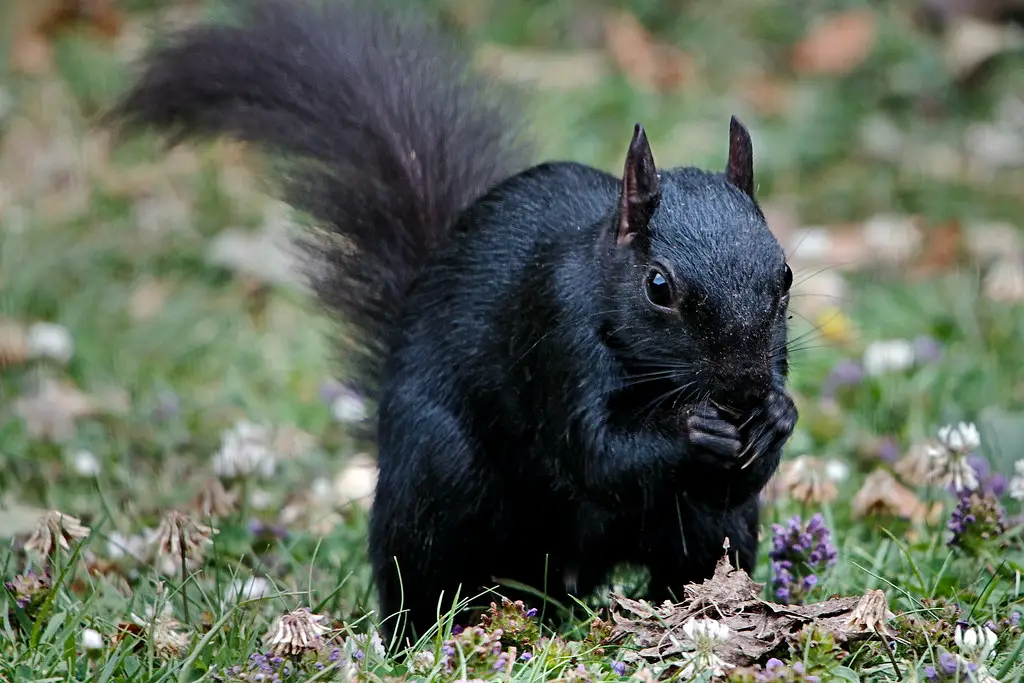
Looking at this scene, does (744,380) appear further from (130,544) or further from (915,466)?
(130,544)

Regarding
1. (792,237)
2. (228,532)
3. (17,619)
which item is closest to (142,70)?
(228,532)

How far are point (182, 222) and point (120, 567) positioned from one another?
3.01 m

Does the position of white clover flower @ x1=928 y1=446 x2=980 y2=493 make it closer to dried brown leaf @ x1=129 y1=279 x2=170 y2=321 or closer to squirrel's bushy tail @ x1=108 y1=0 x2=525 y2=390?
squirrel's bushy tail @ x1=108 y1=0 x2=525 y2=390

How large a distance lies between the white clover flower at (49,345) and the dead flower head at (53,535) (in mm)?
2096

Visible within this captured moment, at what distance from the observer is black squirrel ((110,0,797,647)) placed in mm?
2805

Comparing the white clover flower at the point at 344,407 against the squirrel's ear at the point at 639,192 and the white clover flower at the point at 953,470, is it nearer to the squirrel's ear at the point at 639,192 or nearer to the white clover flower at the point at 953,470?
the squirrel's ear at the point at 639,192

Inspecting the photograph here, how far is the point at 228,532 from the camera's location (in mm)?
3705

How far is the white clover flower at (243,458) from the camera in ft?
12.4

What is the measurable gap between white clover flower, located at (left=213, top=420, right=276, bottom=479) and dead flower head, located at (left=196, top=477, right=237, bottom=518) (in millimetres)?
109

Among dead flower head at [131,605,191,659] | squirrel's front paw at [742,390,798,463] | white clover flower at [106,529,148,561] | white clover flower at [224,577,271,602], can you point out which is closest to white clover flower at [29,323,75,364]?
white clover flower at [106,529,148,561]

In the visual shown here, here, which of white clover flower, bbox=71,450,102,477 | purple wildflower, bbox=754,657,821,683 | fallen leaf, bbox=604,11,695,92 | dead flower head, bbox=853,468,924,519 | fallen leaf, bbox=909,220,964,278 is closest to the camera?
purple wildflower, bbox=754,657,821,683

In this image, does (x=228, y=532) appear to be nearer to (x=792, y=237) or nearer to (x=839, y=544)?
(x=839, y=544)

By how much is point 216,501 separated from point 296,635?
1.12 m

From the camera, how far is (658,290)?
279 cm
